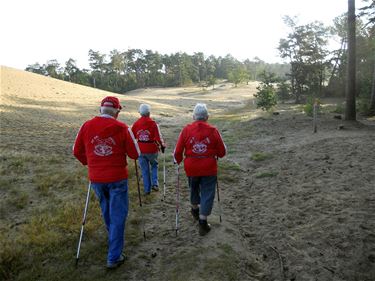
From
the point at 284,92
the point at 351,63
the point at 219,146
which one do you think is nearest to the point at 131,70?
the point at 284,92

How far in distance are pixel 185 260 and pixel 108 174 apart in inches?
72.3

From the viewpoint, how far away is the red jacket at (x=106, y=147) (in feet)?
16.1

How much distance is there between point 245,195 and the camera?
8430mm

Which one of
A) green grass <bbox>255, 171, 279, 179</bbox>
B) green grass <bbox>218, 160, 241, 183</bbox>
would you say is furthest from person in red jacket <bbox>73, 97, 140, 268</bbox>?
green grass <bbox>255, 171, 279, 179</bbox>

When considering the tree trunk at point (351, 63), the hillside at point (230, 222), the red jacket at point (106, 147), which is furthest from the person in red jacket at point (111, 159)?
the tree trunk at point (351, 63)

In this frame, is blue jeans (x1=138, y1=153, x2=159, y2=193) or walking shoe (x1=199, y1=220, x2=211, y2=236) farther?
blue jeans (x1=138, y1=153, x2=159, y2=193)

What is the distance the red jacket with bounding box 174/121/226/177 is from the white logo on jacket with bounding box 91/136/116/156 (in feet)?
5.04

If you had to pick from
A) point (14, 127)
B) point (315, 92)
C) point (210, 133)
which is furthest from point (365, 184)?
point (315, 92)

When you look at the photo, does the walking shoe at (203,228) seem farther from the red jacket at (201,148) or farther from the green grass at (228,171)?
the green grass at (228,171)

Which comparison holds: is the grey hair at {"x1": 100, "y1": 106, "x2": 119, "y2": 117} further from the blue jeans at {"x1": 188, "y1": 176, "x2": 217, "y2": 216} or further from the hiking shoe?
the hiking shoe

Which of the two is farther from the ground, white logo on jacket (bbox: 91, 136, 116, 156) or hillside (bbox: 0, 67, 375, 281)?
white logo on jacket (bbox: 91, 136, 116, 156)

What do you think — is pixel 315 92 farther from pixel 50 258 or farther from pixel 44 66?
pixel 44 66

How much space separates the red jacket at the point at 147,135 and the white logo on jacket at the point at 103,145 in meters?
3.20

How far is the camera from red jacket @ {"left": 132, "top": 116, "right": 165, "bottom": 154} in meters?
8.15
